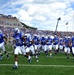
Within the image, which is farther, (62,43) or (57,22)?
(57,22)

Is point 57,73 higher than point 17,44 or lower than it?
lower

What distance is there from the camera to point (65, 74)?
36.7 ft

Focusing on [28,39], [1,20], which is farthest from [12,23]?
[28,39]

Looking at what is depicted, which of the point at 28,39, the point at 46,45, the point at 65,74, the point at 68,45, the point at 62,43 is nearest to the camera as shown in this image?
the point at 65,74

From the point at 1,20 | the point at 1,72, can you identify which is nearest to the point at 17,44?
the point at 1,72

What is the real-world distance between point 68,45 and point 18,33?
29.0 feet

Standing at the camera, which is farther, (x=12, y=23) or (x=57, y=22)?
(x=57, y=22)

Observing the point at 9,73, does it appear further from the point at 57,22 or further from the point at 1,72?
the point at 57,22

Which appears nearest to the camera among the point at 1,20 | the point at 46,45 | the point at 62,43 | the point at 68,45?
the point at 68,45

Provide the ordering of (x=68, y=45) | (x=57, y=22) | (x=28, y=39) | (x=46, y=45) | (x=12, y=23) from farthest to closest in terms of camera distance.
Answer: (x=57, y=22) < (x=12, y=23) < (x=46, y=45) < (x=68, y=45) < (x=28, y=39)

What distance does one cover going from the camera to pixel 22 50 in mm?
14180

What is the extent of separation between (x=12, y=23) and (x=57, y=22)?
11059 millimetres

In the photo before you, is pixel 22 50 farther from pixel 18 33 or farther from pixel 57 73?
pixel 57 73

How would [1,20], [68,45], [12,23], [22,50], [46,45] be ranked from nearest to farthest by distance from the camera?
[22,50]
[68,45]
[46,45]
[1,20]
[12,23]
